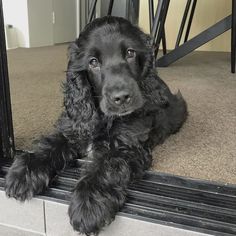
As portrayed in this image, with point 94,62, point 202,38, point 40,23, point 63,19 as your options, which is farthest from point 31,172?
point 63,19

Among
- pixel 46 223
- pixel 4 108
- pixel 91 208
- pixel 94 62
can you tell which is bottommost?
pixel 46 223

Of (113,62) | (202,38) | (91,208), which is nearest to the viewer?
(91,208)

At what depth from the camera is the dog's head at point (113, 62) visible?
0.96 metres

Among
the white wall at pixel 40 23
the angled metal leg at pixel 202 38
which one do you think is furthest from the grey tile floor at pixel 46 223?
the white wall at pixel 40 23

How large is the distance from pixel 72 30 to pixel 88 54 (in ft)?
10.7

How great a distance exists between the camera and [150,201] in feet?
2.85

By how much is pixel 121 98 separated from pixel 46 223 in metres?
0.38

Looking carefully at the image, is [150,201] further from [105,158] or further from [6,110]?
[6,110]

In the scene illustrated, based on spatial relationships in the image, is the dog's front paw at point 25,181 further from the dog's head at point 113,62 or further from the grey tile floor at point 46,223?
the dog's head at point 113,62

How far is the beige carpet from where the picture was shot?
3.53 ft

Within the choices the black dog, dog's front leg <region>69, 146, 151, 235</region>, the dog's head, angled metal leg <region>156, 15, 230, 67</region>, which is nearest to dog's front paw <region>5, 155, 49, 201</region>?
the black dog

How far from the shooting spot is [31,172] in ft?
2.91

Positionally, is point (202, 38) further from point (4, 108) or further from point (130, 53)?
point (4, 108)

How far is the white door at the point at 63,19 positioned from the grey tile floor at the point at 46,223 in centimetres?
336
